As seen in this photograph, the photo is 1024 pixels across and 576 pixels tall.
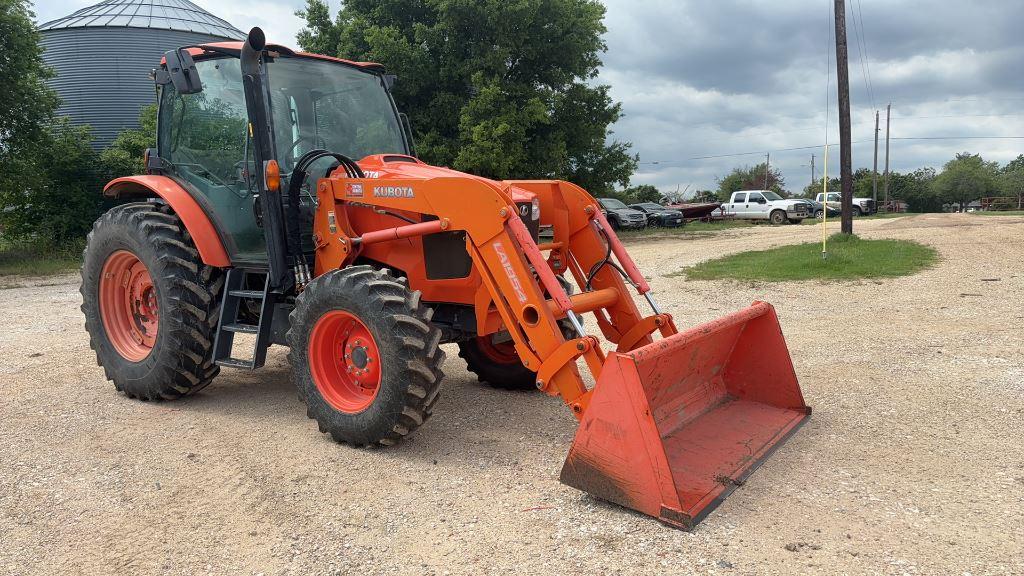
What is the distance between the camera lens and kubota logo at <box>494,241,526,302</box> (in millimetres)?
4145

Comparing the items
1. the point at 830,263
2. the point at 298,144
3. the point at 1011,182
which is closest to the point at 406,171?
the point at 298,144

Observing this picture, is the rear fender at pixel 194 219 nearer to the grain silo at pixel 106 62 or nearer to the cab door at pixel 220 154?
the cab door at pixel 220 154

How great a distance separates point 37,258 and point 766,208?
1095 inches

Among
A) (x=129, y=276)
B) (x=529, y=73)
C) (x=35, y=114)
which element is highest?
(x=529, y=73)

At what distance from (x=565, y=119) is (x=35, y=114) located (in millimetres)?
13554

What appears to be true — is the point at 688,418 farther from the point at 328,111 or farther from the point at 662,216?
the point at 662,216

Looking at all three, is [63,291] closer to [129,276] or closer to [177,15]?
[129,276]

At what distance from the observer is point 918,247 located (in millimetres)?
15539

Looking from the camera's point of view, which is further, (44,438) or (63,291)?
(63,291)

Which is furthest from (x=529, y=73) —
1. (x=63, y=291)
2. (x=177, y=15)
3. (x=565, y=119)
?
(x=177, y=15)

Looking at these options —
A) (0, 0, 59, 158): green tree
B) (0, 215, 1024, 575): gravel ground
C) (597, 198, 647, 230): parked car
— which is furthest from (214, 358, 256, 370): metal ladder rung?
(597, 198, 647, 230): parked car

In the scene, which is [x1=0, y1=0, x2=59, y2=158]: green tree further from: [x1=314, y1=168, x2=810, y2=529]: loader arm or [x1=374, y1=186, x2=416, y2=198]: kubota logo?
[x1=374, y1=186, x2=416, y2=198]: kubota logo

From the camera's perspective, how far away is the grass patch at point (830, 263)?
12508 mm

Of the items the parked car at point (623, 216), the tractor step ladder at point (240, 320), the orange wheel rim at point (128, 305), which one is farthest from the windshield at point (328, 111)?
the parked car at point (623, 216)
